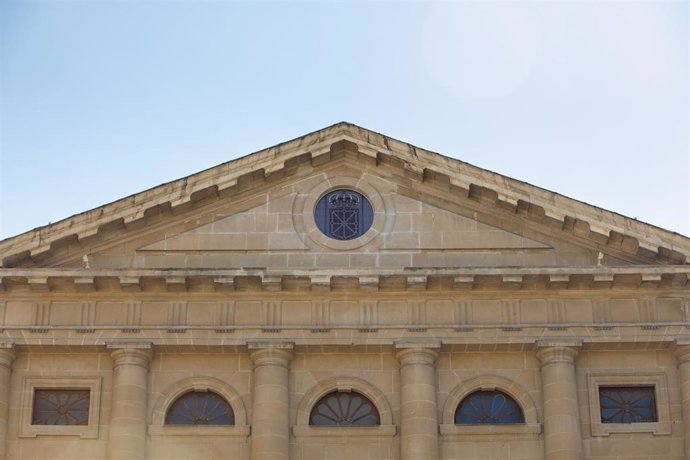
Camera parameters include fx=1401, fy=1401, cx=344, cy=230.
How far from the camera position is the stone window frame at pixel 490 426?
32.4 metres

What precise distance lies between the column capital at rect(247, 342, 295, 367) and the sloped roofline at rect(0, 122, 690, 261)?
402cm

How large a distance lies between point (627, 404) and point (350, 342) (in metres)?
6.64

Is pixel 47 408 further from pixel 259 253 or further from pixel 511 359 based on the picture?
pixel 511 359

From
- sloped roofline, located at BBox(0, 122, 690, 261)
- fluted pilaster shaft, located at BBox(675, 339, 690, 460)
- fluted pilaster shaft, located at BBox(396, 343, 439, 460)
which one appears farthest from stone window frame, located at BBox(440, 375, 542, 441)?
sloped roofline, located at BBox(0, 122, 690, 261)

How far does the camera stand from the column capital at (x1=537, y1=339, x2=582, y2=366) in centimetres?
3256

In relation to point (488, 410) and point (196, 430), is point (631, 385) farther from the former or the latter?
point (196, 430)

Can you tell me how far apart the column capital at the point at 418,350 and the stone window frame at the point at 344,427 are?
43.0 inches

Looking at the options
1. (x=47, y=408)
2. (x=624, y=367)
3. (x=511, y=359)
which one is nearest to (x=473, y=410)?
(x=511, y=359)

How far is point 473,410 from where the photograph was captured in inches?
1297

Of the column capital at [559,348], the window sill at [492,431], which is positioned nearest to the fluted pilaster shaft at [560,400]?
the column capital at [559,348]

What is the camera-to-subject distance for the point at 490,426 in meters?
32.5

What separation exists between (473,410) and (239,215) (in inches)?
291

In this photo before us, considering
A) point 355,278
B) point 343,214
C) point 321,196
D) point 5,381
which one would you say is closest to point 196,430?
point 5,381

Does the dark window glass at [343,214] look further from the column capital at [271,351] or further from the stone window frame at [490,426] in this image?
the stone window frame at [490,426]
